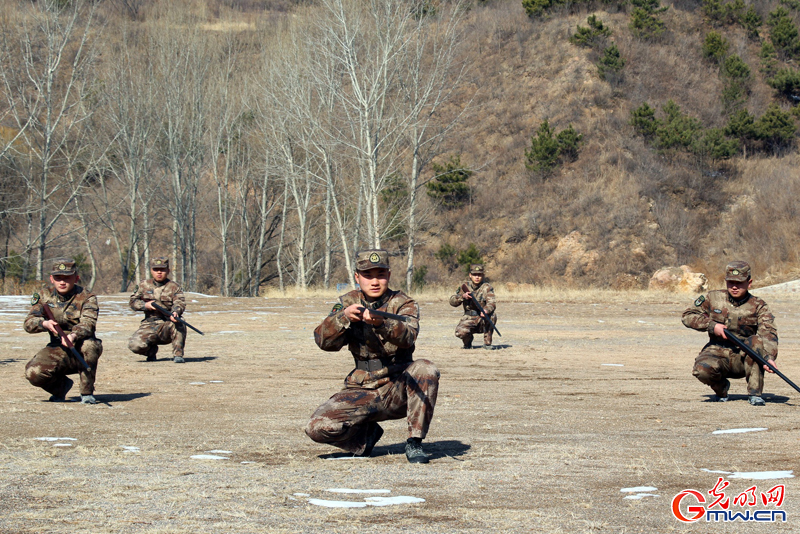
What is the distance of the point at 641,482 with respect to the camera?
19.2 ft

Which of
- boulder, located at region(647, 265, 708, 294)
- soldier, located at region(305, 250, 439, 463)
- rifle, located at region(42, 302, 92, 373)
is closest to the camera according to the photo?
soldier, located at region(305, 250, 439, 463)

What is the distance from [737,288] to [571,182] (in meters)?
41.1

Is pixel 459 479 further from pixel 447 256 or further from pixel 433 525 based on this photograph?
pixel 447 256

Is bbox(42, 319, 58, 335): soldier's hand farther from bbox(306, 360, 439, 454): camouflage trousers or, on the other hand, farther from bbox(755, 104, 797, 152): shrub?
bbox(755, 104, 797, 152): shrub

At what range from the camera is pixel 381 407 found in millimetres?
6797

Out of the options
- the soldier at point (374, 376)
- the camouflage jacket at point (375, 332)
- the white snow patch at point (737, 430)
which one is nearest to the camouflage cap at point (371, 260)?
the soldier at point (374, 376)

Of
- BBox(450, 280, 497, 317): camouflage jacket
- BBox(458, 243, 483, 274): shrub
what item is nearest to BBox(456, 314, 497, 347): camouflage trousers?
BBox(450, 280, 497, 317): camouflage jacket

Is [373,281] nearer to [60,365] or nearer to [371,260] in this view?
[371,260]

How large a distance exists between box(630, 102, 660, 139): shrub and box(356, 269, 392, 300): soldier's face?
158ft

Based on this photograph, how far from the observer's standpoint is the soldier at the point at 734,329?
393 inches

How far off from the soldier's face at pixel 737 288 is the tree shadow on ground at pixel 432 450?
4429 mm

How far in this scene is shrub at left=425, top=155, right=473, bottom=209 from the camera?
166 feet

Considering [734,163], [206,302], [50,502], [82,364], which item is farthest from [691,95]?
[50,502]

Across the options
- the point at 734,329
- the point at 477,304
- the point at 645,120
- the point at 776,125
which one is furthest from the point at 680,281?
the point at 734,329
